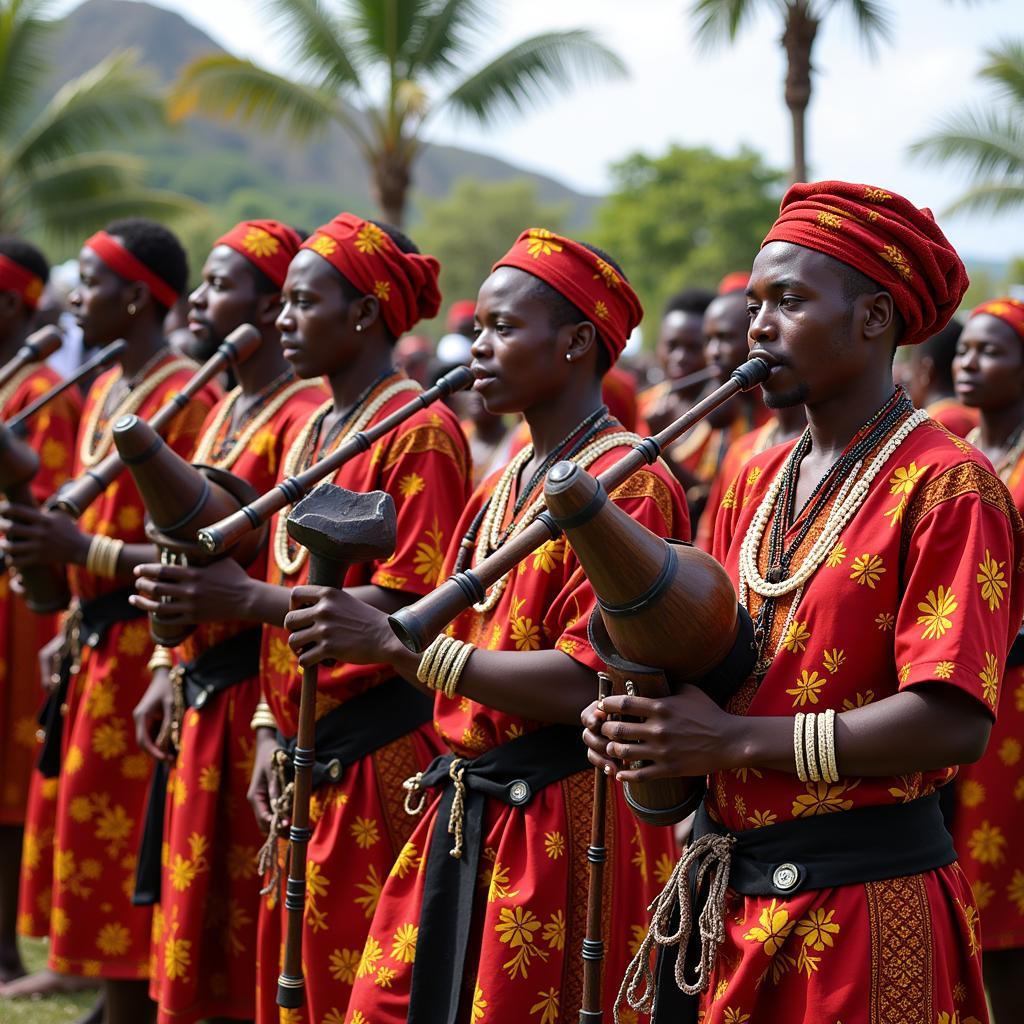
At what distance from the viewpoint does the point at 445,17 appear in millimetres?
18547

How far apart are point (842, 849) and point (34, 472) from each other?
394 cm

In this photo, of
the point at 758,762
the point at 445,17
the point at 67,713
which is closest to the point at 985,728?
the point at 758,762

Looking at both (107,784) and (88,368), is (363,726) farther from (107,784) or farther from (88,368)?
(88,368)

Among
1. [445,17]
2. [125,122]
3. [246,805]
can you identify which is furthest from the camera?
[125,122]

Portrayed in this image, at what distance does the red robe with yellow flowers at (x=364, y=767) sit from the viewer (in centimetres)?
440

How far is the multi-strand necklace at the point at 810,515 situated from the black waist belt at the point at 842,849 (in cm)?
35

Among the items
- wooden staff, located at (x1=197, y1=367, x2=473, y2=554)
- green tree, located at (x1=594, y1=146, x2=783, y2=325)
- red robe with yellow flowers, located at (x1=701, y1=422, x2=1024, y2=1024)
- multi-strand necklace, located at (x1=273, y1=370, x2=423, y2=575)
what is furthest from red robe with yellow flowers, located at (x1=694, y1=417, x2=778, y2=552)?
green tree, located at (x1=594, y1=146, x2=783, y2=325)

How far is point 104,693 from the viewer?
5953 millimetres

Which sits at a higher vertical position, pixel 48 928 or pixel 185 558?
pixel 185 558

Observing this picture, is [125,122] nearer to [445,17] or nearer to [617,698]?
[445,17]

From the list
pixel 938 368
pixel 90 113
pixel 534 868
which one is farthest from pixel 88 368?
pixel 90 113

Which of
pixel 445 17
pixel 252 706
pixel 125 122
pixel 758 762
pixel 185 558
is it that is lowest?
pixel 758 762

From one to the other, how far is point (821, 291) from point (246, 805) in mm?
2962

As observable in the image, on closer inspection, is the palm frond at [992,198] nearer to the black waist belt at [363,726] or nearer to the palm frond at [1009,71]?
the palm frond at [1009,71]
